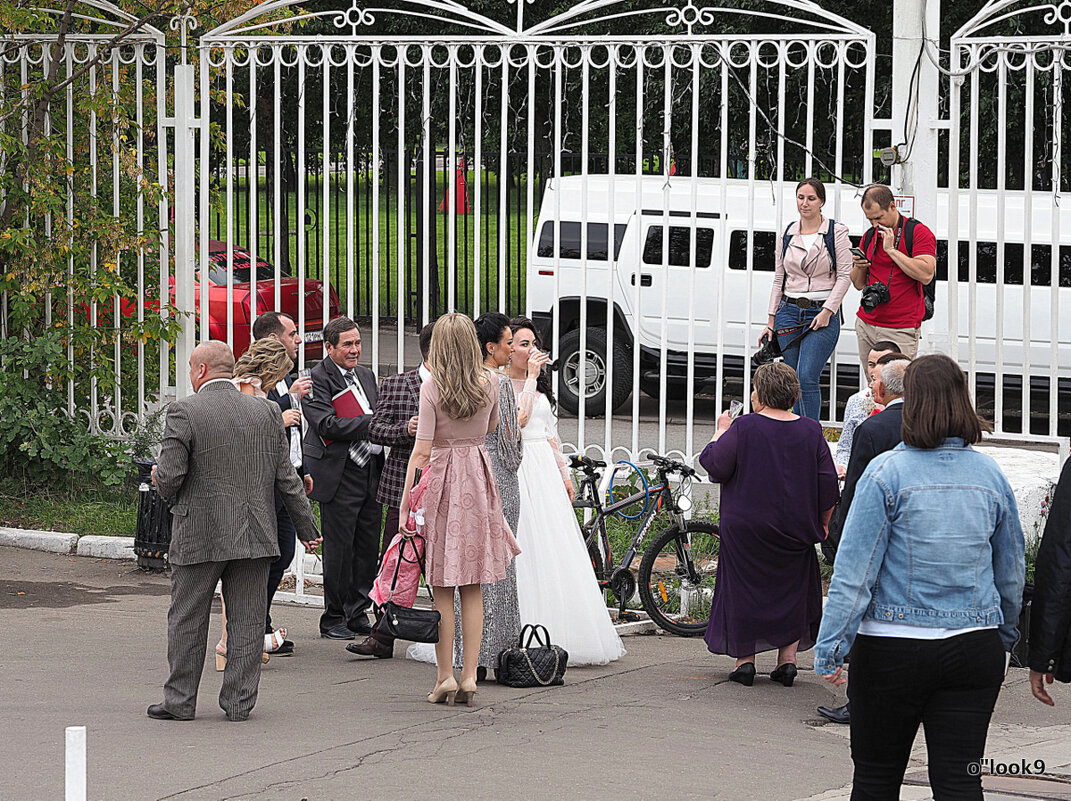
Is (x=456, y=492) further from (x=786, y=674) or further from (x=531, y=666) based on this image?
(x=786, y=674)

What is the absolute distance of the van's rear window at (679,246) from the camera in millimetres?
13227

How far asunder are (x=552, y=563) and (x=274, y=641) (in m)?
1.53

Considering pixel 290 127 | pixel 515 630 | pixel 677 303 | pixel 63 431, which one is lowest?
pixel 515 630

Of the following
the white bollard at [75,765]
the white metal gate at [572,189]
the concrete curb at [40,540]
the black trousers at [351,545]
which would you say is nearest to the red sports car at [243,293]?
the white metal gate at [572,189]

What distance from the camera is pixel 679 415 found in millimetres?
16656

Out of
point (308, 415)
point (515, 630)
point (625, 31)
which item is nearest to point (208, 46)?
point (308, 415)

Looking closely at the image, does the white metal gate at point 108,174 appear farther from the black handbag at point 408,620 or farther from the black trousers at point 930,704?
the black trousers at point 930,704

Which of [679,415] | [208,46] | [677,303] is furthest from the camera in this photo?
[679,415]

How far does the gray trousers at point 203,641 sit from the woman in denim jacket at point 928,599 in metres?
2.99

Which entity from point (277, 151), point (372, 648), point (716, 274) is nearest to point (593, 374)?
point (716, 274)

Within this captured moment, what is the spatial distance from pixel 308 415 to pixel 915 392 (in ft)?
14.1

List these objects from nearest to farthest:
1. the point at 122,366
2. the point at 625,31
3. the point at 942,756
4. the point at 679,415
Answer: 1. the point at 942,756
2. the point at 122,366
3. the point at 679,415
4. the point at 625,31

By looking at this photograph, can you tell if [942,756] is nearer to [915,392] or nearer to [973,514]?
[973,514]

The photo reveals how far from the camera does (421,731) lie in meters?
6.50
